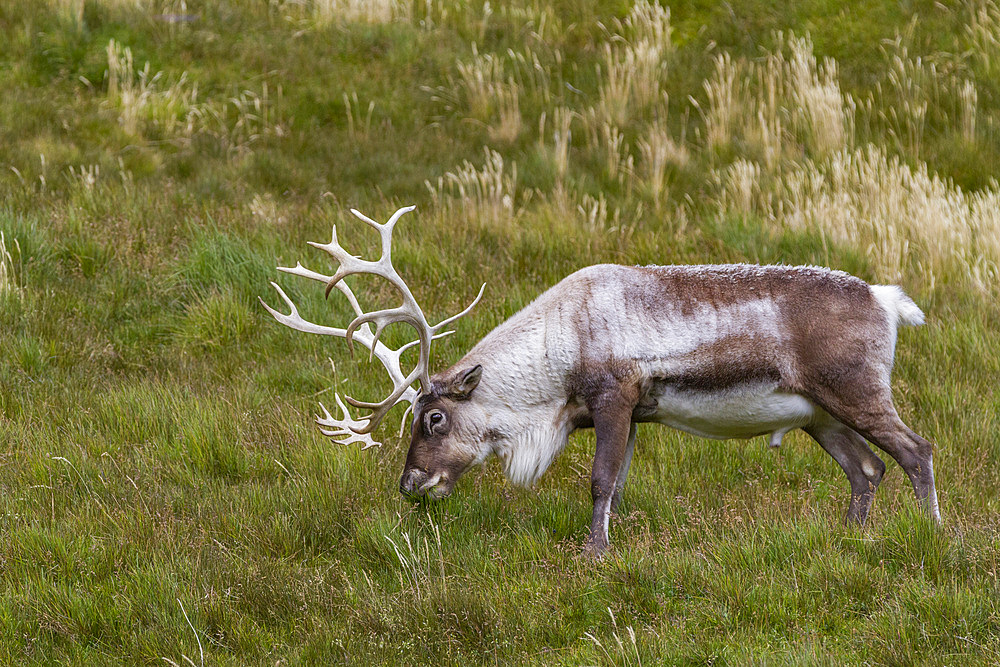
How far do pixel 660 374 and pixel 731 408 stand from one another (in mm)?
383

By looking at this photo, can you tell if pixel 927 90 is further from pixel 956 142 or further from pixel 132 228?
pixel 132 228

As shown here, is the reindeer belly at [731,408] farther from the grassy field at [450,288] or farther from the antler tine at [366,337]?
the antler tine at [366,337]

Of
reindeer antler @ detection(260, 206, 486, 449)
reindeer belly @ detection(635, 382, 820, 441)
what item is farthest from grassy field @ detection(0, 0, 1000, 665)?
reindeer belly @ detection(635, 382, 820, 441)

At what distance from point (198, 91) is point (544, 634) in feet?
29.3

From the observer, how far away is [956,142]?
10266mm

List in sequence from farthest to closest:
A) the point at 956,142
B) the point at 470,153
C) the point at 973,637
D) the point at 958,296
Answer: the point at 470,153 → the point at 956,142 → the point at 958,296 → the point at 973,637

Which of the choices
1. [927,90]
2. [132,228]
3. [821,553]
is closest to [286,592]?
[821,553]

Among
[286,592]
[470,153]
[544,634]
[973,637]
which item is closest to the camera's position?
[973,637]

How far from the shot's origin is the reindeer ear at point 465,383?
17.8 ft

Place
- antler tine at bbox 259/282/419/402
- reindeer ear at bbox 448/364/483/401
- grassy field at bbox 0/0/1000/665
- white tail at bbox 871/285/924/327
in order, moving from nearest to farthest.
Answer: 1. grassy field at bbox 0/0/1000/665
2. white tail at bbox 871/285/924/327
3. reindeer ear at bbox 448/364/483/401
4. antler tine at bbox 259/282/419/402

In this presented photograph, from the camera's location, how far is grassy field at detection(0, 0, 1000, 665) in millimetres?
4473

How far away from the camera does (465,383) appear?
17.9 feet

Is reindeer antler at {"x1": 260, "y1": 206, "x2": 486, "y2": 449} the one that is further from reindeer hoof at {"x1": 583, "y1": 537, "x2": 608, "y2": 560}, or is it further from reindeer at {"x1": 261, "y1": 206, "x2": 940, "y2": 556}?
reindeer hoof at {"x1": 583, "y1": 537, "x2": 608, "y2": 560}

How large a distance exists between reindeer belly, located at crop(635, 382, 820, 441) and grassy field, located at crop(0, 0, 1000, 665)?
17.8 inches
